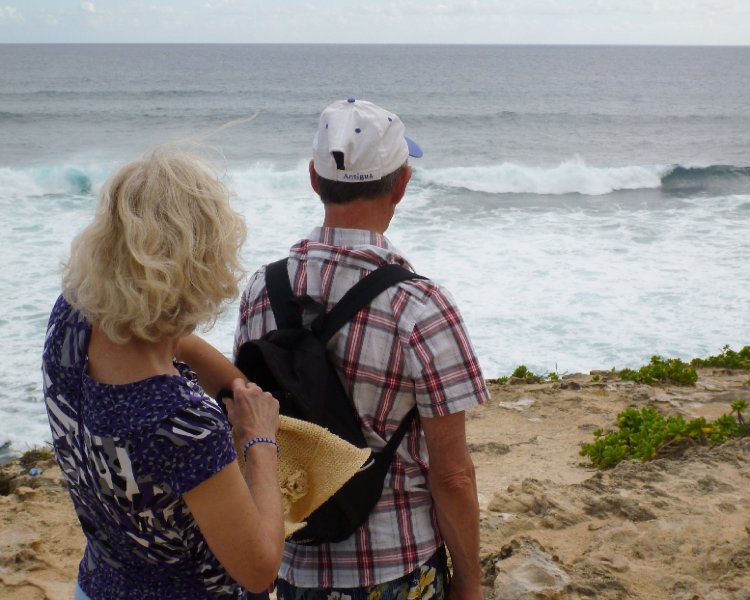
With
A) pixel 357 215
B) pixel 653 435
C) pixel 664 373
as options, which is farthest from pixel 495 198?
pixel 357 215

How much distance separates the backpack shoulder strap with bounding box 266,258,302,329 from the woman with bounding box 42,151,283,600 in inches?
10.8

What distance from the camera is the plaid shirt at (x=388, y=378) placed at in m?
1.96

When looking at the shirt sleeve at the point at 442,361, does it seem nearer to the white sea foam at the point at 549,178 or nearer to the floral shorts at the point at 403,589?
the floral shorts at the point at 403,589

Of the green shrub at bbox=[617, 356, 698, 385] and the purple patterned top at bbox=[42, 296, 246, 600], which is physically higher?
the purple patterned top at bbox=[42, 296, 246, 600]

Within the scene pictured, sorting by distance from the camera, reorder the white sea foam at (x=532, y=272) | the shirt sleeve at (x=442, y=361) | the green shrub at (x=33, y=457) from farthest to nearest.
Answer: the white sea foam at (x=532, y=272)
the green shrub at (x=33, y=457)
the shirt sleeve at (x=442, y=361)

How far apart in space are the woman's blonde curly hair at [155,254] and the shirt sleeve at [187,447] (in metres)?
0.18

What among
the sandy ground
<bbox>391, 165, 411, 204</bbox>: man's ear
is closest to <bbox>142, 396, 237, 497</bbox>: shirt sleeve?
<bbox>391, 165, 411, 204</bbox>: man's ear

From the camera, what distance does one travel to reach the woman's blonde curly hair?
1.62 meters

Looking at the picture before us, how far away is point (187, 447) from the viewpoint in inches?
62.1

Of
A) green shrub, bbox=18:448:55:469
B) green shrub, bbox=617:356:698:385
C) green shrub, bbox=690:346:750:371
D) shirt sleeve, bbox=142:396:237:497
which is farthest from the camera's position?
green shrub, bbox=690:346:750:371

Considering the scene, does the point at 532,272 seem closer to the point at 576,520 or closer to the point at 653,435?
the point at 653,435

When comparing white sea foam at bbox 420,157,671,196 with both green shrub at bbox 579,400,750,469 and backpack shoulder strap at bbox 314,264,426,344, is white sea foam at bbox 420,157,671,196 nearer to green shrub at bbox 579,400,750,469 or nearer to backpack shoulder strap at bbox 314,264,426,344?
green shrub at bbox 579,400,750,469

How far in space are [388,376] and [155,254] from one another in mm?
663

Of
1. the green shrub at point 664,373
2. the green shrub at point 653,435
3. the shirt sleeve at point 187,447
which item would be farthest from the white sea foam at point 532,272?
the shirt sleeve at point 187,447
